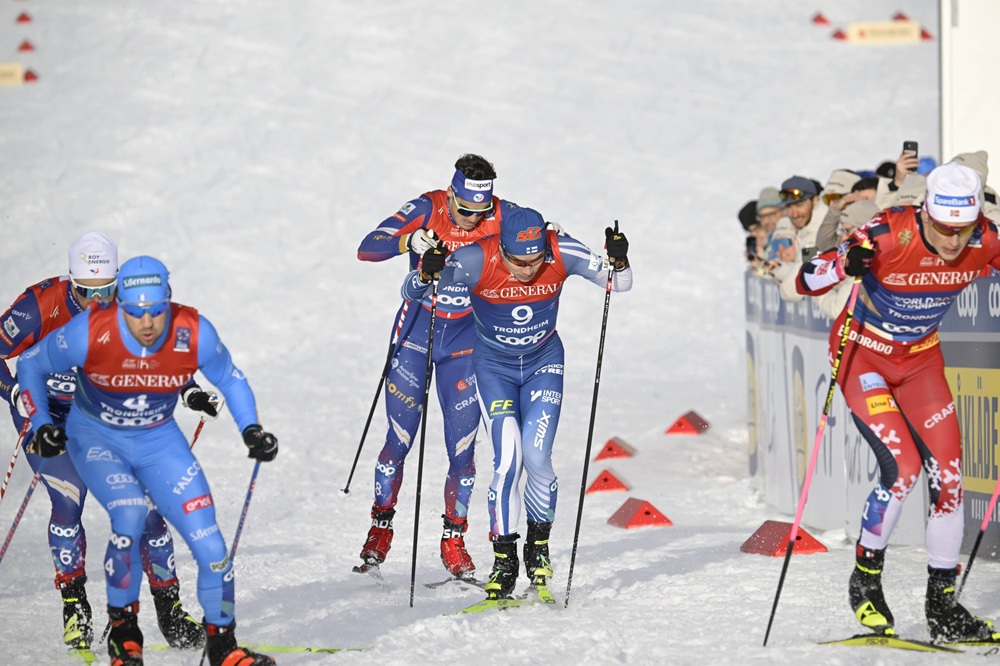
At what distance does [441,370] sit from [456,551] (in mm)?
1101

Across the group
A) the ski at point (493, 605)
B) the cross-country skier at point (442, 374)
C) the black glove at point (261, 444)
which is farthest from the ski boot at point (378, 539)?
the black glove at point (261, 444)

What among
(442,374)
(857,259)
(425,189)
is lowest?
(442,374)

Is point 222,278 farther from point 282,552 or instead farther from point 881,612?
point 881,612

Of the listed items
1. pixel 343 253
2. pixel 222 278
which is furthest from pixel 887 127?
pixel 222 278

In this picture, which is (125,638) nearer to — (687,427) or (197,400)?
(197,400)

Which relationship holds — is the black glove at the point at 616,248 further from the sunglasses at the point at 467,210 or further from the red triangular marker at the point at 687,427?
the red triangular marker at the point at 687,427

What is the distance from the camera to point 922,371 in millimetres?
6316

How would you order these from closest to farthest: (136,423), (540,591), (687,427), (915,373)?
1. (136,423)
2. (915,373)
3. (540,591)
4. (687,427)

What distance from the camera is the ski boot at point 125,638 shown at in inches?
232

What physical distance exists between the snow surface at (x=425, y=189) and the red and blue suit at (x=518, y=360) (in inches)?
26.4

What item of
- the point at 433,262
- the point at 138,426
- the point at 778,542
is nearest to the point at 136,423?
the point at 138,426

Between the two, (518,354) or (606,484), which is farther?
(606,484)

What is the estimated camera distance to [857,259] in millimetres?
6090

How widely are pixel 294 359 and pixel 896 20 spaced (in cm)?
1628
